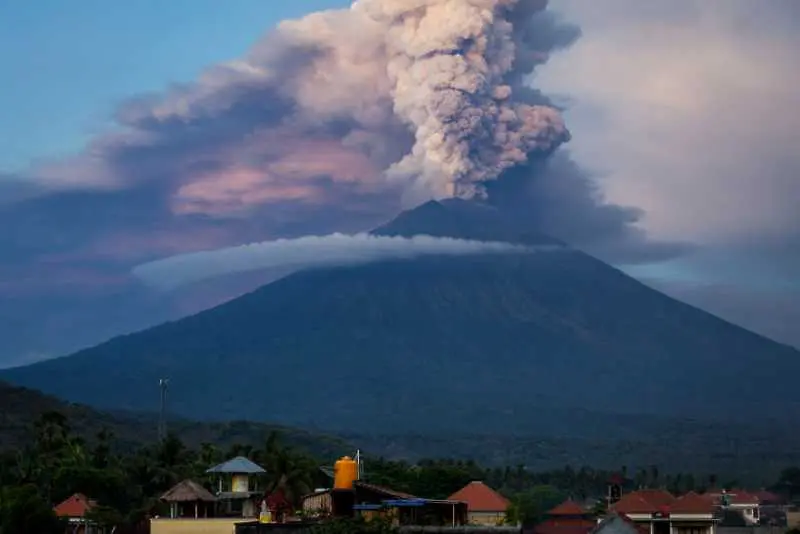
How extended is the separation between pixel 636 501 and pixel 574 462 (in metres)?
126

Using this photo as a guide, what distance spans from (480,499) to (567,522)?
700 cm

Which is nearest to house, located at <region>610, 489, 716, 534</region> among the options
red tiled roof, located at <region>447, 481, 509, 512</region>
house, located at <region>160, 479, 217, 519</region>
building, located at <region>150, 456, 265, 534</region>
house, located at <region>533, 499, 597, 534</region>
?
house, located at <region>533, 499, 597, 534</region>

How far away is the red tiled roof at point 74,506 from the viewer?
62.9 m

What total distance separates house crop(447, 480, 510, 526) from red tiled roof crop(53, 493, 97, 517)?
1723 centimetres

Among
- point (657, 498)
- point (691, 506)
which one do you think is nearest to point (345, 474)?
point (691, 506)

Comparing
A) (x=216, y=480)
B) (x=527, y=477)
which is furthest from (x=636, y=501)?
(x=527, y=477)

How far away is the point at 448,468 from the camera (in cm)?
8988

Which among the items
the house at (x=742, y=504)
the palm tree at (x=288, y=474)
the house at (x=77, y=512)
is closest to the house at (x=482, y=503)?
the palm tree at (x=288, y=474)

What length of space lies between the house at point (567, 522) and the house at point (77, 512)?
22158 mm

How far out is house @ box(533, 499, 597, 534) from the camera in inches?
2911

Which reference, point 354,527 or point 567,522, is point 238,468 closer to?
point 354,527

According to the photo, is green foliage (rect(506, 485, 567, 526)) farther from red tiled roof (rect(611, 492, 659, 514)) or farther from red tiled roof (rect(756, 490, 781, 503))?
red tiled roof (rect(756, 490, 781, 503))

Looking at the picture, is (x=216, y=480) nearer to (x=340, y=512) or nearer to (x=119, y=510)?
(x=119, y=510)

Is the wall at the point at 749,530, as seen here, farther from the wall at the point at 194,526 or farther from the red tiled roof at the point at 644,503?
the wall at the point at 194,526
